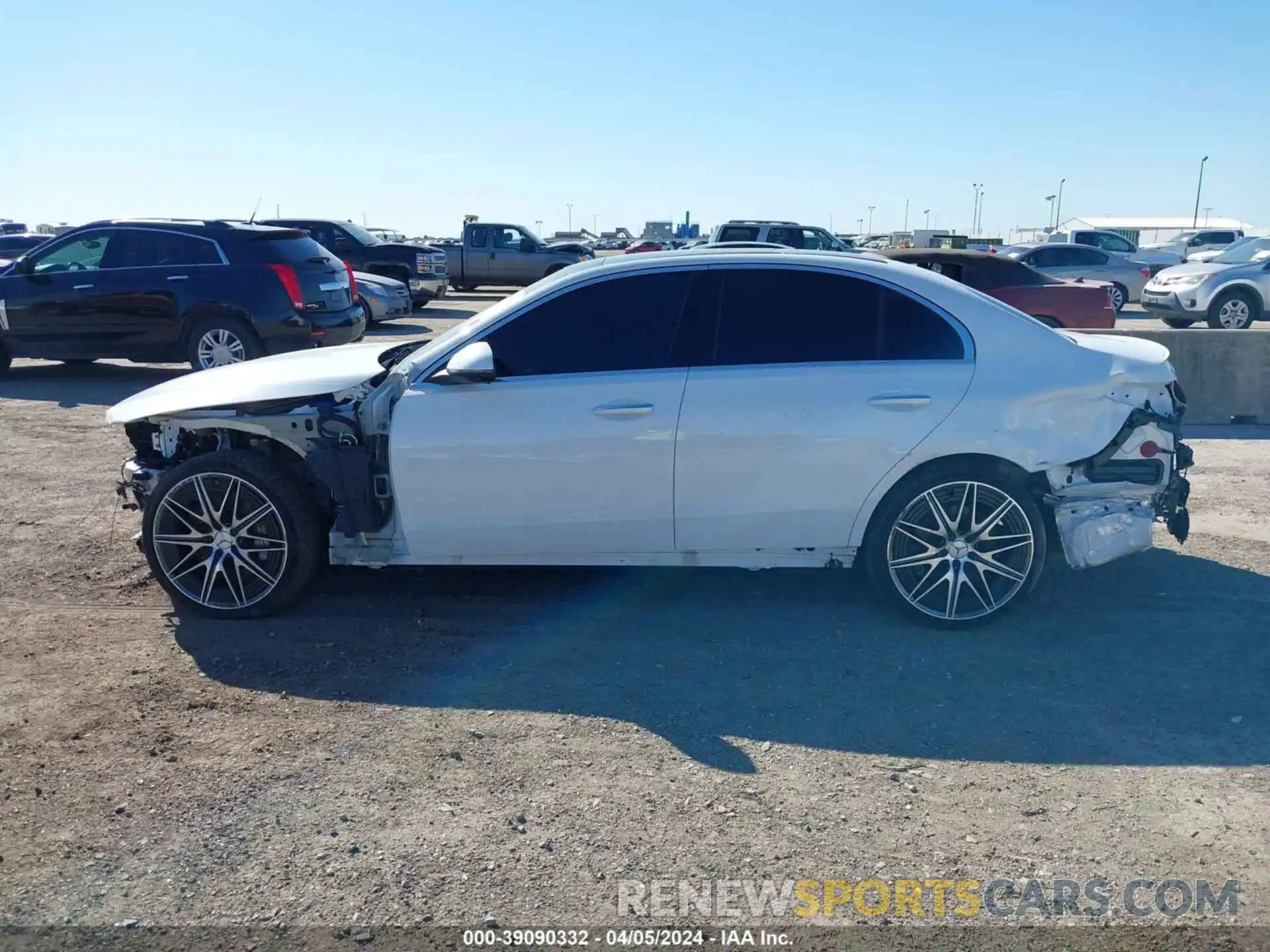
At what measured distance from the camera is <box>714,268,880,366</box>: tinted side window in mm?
5152

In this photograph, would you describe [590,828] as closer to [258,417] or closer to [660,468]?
[660,468]

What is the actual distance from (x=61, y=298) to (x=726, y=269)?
9761mm

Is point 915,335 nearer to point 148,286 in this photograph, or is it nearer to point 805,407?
point 805,407

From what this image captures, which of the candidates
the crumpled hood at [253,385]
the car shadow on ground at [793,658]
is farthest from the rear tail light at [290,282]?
the car shadow on ground at [793,658]

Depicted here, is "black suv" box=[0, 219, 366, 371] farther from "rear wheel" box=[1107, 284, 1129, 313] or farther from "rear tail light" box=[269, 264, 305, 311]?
"rear wheel" box=[1107, 284, 1129, 313]

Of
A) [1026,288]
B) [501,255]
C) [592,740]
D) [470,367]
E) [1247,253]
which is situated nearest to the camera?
[592,740]

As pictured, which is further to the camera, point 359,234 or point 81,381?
point 359,234

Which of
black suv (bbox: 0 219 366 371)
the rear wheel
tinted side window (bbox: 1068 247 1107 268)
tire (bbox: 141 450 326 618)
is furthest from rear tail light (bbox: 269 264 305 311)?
the rear wheel

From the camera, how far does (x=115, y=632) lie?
5176 mm

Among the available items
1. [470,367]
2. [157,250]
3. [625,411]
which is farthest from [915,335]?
[157,250]

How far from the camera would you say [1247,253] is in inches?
777

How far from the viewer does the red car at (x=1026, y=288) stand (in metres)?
13.3

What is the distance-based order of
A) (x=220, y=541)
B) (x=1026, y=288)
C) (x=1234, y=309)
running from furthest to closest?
1. (x=1234, y=309)
2. (x=1026, y=288)
3. (x=220, y=541)

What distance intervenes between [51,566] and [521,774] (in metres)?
3.60
